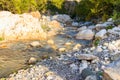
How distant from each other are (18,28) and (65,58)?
7.26 meters

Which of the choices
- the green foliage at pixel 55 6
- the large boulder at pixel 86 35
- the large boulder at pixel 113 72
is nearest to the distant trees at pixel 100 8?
the large boulder at pixel 86 35

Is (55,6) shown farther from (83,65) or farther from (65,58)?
(83,65)

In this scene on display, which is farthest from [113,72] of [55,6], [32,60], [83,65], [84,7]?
[55,6]

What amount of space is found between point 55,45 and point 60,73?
7121 mm

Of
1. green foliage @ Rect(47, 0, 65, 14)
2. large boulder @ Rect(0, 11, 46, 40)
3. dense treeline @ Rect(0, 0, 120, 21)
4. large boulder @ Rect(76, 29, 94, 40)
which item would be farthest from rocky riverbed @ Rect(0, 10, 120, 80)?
green foliage @ Rect(47, 0, 65, 14)

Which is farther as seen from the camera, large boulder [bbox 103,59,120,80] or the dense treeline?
the dense treeline

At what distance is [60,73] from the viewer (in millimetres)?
11648

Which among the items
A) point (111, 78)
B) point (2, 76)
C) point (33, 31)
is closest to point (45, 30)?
point (33, 31)

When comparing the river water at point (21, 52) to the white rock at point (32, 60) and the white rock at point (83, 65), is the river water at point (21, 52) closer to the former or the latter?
the white rock at point (32, 60)

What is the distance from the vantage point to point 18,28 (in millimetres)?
20688

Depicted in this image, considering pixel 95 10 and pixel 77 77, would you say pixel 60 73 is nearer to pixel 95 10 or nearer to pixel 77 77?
pixel 77 77

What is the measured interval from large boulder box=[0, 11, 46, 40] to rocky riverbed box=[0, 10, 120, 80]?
2.67 feet

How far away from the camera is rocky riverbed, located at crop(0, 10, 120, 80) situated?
36.5ft

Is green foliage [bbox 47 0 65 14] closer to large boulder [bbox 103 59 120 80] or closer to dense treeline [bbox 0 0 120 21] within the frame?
dense treeline [bbox 0 0 120 21]
